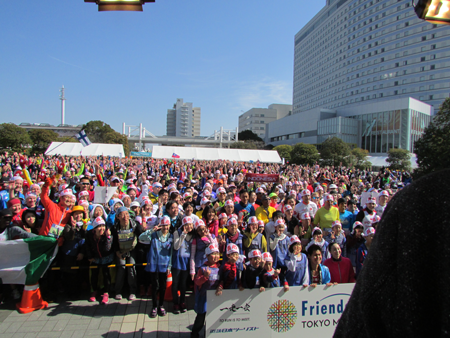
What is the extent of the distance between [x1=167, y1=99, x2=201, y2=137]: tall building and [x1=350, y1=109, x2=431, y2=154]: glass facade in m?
126

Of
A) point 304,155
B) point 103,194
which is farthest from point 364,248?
point 304,155

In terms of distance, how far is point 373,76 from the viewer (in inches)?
3226

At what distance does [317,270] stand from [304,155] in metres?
40.8

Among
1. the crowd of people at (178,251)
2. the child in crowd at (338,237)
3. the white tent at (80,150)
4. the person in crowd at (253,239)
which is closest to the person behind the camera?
the crowd of people at (178,251)

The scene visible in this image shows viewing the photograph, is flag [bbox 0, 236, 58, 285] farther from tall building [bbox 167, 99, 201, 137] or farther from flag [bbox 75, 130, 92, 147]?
tall building [bbox 167, 99, 201, 137]

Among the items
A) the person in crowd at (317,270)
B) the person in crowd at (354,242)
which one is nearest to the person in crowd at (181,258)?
the person in crowd at (317,270)

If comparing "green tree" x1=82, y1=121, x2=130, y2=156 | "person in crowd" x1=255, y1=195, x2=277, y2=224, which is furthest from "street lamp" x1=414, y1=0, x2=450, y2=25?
"green tree" x1=82, y1=121, x2=130, y2=156

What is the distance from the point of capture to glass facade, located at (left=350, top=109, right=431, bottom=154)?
59344mm

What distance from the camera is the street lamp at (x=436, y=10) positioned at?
→ 2.80 meters

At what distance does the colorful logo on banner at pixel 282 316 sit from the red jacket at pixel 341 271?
3.19 feet

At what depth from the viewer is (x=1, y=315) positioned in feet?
15.1

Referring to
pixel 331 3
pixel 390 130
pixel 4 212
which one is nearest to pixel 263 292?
pixel 4 212

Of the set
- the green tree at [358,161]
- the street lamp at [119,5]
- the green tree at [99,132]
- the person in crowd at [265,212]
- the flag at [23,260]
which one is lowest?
the flag at [23,260]

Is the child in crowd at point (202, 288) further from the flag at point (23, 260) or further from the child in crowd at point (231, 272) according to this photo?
the flag at point (23, 260)
